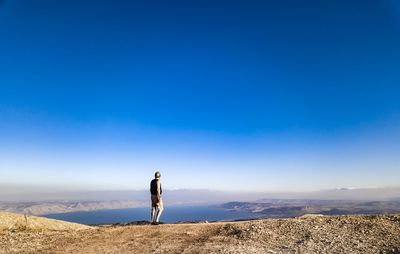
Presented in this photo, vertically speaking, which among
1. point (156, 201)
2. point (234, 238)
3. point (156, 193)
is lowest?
point (234, 238)

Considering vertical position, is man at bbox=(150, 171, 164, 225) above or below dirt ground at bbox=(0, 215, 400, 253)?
above

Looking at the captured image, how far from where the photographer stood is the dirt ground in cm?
1255

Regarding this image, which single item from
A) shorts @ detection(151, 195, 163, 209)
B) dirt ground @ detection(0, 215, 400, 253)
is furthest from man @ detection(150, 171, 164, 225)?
dirt ground @ detection(0, 215, 400, 253)

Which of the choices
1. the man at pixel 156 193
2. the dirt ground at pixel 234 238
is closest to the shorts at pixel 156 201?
the man at pixel 156 193

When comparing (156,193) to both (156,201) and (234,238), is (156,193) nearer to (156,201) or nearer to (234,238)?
(156,201)

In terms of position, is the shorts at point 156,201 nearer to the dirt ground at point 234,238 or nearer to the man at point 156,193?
the man at point 156,193

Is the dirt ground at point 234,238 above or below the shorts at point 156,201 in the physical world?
below

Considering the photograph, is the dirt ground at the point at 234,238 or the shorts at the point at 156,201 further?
the shorts at the point at 156,201

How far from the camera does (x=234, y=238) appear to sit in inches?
554

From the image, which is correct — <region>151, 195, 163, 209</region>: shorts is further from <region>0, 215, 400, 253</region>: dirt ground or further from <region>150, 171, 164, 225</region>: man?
<region>0, 215, 400, 253</region>: dirt ground

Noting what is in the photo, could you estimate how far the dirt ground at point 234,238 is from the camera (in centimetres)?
1255

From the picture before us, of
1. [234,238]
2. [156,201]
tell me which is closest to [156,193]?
[156,201]

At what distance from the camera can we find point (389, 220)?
50.3 ft

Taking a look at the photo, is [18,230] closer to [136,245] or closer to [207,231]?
[136,245]
